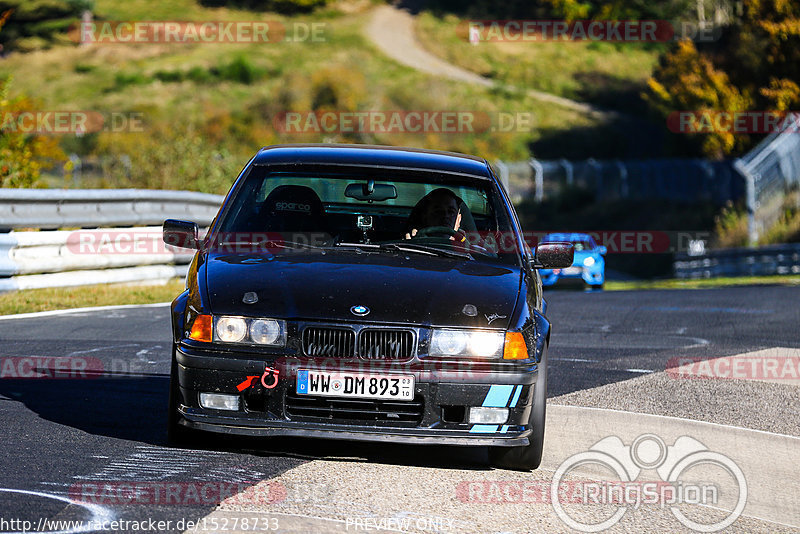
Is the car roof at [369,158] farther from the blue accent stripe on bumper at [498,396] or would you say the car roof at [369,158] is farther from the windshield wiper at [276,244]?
the blue accent stripe on bumper at [498,396]

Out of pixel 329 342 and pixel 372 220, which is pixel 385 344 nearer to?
pixel 329 342

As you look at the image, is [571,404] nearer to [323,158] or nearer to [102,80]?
[323,158]

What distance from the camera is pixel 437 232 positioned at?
23.0ft

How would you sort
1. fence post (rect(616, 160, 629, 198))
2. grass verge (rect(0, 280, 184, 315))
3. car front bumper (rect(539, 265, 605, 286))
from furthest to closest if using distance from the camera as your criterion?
fence post (rect(616, 160, 629, 198)) → car front bumper (rect(539, 265, 605, 286)) → grass verge (rect(0, 280, 184, 315))

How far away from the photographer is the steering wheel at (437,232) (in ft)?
23.0

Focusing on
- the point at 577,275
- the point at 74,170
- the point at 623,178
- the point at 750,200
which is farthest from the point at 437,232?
the point at 623,178

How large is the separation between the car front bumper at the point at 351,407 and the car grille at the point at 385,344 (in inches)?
1.9

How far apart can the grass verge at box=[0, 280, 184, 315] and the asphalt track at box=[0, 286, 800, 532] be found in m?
2.66

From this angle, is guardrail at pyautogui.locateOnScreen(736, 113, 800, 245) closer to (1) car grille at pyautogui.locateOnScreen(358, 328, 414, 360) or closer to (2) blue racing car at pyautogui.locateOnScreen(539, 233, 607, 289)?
(2) blue racing car at pyautogui.locateOnScreen(539, 233, 607, 289)

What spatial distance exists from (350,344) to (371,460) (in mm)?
755

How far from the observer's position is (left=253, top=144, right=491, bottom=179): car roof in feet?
23.5

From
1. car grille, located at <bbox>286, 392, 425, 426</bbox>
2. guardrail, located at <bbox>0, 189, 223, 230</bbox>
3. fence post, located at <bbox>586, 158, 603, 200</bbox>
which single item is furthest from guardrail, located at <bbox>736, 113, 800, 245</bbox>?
car grille, located at <bbox>286, 392, 425, 426</bbox>

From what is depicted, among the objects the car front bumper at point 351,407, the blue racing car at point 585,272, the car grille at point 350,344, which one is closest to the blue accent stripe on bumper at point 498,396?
the car front bumper at point 351,407

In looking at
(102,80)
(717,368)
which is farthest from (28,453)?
(102,80)
